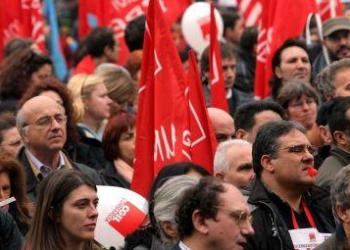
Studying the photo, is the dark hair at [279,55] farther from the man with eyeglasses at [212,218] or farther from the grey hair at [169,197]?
the man with eyeglasses at [212,218]

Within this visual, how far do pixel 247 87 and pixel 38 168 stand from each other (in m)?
4.65

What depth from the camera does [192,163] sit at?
9.78 metres

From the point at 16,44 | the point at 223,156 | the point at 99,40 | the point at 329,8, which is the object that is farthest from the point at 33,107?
the point at 329,8

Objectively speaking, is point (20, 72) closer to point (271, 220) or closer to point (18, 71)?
point (18, 71)

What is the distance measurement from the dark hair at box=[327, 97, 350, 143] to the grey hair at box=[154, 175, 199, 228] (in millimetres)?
2204

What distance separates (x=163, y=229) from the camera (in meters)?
8.59

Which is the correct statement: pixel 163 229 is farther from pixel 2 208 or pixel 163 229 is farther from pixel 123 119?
pixel 123 119

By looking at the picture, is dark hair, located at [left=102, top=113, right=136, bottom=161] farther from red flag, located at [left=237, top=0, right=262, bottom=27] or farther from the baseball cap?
red flag, located at [left=237, top=0, right=262, bottom=27]

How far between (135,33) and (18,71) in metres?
1.88

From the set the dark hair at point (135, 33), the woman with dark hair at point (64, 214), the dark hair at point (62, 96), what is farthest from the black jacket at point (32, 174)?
the dark hair at point (135, 33)

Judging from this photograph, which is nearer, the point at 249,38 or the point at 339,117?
the point at 339,117

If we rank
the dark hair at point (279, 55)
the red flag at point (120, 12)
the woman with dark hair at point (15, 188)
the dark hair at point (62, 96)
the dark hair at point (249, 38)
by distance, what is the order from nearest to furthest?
the woman with dark hair at point (15, 188), the dark hair at point (62, 96), the dark hair at point (279, 55), the dark hair at point (249, 38), the red flag at point (120, 12)

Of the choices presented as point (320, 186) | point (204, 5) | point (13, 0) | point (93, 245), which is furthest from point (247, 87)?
point (93, 245)

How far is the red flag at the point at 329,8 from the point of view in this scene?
1517 cm
